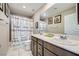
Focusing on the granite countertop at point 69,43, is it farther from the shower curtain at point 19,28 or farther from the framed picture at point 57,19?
the shower curtain at point 19,28

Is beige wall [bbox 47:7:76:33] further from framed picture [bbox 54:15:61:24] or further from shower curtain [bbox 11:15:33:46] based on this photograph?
shower curtain [bbox 11:15:33:46]

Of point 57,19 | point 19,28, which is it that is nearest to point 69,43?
point 57,19

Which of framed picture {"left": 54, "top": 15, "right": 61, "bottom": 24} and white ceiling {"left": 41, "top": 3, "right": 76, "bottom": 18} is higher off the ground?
white ceiling {"left": 41, "top": 3, "right": 76, "bottom": 18}

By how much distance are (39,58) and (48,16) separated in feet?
Result: 3.19

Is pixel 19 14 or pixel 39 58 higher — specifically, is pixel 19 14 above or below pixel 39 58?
above

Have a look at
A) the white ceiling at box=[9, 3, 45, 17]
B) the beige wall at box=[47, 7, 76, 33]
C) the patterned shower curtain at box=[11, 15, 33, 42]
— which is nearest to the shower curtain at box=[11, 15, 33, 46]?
the patterned shower curtain at box=[11, 15, 33, 42]

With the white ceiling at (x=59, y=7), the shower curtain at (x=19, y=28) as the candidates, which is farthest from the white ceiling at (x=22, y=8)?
the white ceiling at (x=59, y=7)

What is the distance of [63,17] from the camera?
1.78 m

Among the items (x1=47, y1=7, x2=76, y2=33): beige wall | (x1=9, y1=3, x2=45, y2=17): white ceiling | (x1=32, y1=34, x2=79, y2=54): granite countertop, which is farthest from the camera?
(x1=9, y1=3, x2=45, y2=17): white ceiling

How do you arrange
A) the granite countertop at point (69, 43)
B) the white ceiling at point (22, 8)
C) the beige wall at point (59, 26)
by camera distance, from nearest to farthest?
the granite countertop at point (69, 43), the beige wall at point (59, 26), the white ceiling at point (22, 8)

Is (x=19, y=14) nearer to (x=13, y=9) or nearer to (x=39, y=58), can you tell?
(x=13, y=9)

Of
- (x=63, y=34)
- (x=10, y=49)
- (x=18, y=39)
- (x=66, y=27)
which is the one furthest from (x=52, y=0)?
(x=10, y=49)

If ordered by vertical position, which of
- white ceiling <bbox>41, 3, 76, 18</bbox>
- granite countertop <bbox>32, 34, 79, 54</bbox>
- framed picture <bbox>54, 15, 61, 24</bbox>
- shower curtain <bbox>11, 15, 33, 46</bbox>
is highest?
white ceiling <bbox>41, 3, 76, 18</bbox>

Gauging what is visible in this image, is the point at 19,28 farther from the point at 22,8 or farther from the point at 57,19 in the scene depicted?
the point at 57,19
